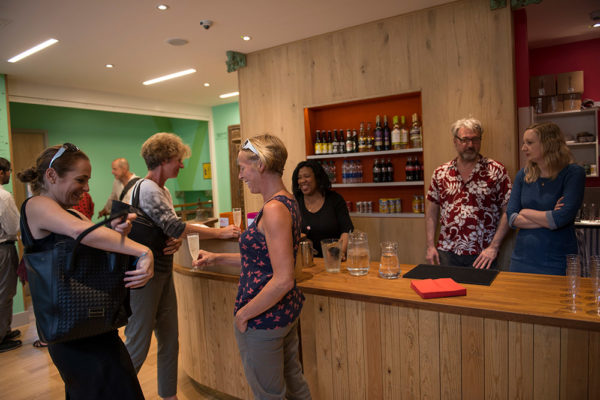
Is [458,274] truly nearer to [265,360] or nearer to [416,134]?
[265,360]

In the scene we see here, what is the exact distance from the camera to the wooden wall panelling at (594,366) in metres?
1.50

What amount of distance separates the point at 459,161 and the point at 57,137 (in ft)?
21.3

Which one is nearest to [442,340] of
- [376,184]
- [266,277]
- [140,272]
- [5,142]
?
[266,277]

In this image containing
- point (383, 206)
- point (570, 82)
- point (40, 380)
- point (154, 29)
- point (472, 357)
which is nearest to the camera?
point (472, 357)

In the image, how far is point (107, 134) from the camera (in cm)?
755

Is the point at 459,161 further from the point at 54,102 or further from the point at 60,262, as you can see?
the point at 54,102

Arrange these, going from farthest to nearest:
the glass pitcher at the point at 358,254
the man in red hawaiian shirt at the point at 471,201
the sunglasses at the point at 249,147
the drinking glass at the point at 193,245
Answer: the man in red hawaiian shirt at the point at 471,201 → the glass pitcher at the point at 358,254 → the drinking glass at the point at 193,245 → the sunglasses at the point at 249,147

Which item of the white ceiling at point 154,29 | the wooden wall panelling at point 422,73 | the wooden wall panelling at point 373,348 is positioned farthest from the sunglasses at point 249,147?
the wooden wall panelling at point 422,73

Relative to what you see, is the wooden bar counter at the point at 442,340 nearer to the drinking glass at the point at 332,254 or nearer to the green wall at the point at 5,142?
the drinking glass at the point at 332,254

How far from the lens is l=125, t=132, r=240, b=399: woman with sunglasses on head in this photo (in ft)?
7.41

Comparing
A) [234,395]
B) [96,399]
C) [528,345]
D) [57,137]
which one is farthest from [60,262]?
[57,137]

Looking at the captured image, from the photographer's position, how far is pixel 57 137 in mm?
6793

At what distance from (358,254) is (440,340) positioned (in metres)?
0.62

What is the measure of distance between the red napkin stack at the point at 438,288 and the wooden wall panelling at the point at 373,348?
0.22 meters
